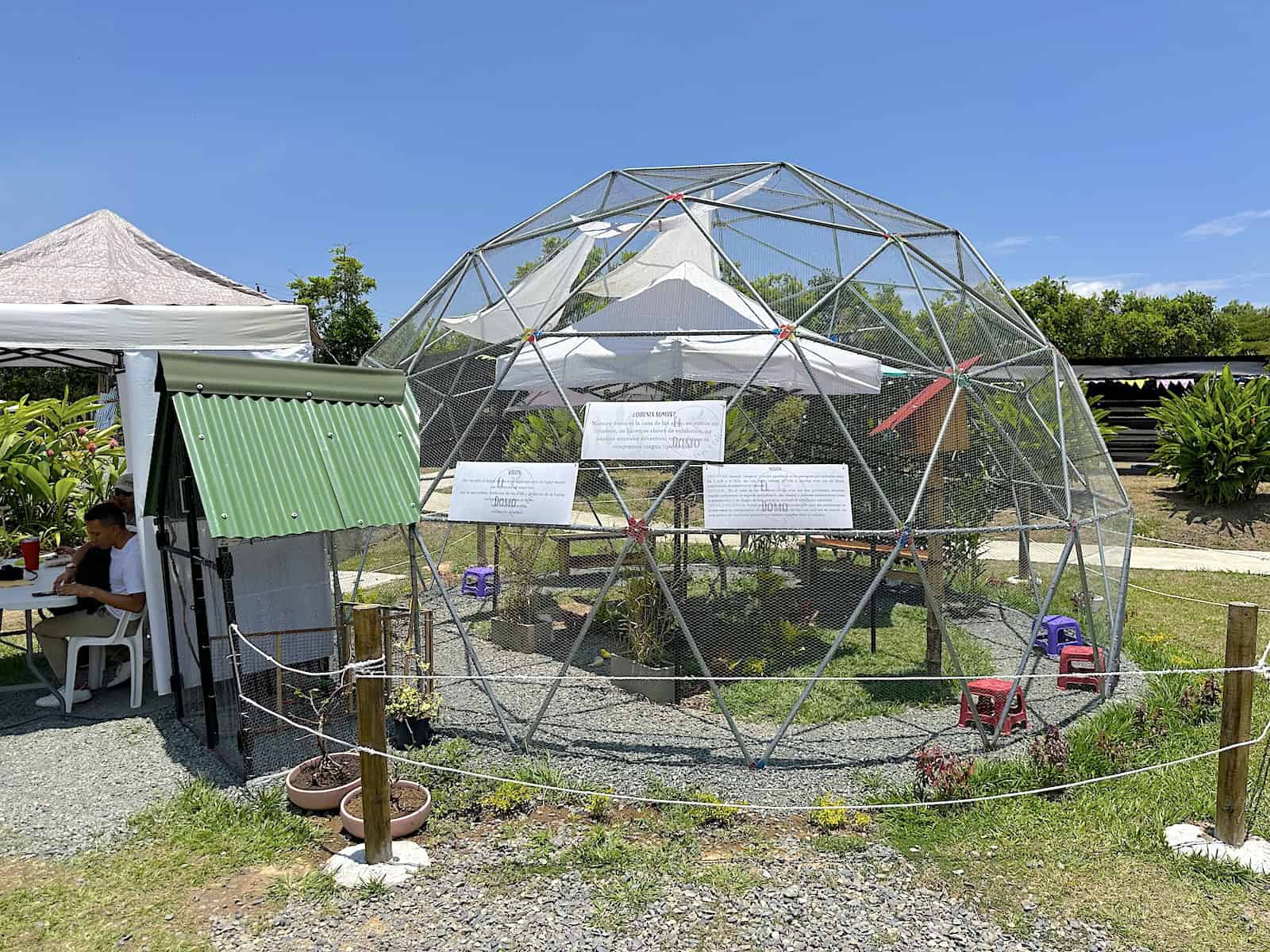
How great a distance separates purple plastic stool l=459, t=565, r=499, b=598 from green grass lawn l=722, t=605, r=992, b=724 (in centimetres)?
391

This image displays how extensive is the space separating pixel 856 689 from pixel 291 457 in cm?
511

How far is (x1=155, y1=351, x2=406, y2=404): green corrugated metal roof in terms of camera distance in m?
5.98

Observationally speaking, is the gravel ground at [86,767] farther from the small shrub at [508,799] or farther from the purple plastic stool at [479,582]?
the purple plastic stool at [479,582]

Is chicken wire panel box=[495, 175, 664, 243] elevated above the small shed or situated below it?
above

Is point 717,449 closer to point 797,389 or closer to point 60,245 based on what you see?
point 797,389

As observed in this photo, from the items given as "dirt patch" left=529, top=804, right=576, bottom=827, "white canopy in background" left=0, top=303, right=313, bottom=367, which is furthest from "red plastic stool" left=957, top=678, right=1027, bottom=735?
"white canopy in background" left=0, top=303, right=313, bottom=367

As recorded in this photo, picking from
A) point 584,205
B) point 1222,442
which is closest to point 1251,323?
point 1222,442

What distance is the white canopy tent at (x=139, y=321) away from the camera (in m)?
7.14

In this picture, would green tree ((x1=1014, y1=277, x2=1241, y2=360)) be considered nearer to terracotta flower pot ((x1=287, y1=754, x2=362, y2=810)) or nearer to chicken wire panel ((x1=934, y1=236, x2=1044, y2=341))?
chicken wire panel ((x1=934, y1=236, x2=1044, y2=341))

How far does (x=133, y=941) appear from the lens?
4160 mm

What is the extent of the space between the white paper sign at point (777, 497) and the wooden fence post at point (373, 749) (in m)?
2.49

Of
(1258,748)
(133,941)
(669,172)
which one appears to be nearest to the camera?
(133,941)

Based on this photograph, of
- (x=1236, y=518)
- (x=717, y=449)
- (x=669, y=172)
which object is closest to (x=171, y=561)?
(x=717, y=449)

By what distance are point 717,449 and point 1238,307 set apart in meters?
73.6
